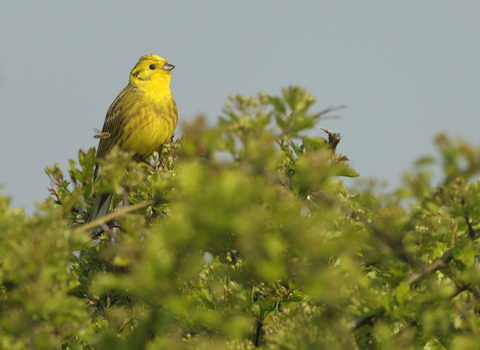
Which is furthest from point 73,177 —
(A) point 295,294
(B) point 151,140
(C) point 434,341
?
(B) point 151,140

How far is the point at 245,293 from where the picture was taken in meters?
2.72

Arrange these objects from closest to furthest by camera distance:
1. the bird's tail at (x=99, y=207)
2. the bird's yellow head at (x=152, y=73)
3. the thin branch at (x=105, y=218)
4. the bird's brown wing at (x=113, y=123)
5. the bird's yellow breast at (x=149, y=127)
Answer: the thin branch at (x=105, y=218) → the bird's tail at (x=99, y=207) → the bird's yellow breast at (x=149, y=127) → the bird's brown wing at (x=113, y=123) → the bird's yellow head at (x=152, y=73)

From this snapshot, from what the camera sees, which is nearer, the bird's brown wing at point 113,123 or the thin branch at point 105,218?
the thin branch at point 105,218

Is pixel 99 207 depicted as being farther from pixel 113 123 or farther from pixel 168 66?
pixel 168 66

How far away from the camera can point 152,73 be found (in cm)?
774

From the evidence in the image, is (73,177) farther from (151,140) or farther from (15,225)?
(151,140)

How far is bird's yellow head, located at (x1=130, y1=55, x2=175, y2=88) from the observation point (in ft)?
25.1

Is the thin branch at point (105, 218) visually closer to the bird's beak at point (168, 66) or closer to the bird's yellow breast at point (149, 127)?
the bird's yellow breast at point (149, 127)

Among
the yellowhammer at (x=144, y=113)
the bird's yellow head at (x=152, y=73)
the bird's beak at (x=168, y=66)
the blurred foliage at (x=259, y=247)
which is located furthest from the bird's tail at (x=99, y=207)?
the bird's beak at (x=168, y=66)

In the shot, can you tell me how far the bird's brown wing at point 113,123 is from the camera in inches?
289

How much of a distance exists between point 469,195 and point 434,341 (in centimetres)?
71

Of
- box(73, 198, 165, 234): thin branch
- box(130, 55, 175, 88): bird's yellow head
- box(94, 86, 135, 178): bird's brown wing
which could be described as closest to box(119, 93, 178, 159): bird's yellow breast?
box(94, 86, 135, 178): bird's brown wing

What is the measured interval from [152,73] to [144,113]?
3.03ft

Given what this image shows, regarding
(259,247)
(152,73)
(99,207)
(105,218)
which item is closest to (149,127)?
(152,73)
